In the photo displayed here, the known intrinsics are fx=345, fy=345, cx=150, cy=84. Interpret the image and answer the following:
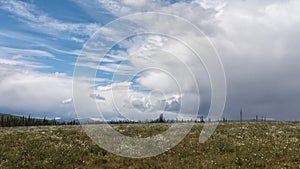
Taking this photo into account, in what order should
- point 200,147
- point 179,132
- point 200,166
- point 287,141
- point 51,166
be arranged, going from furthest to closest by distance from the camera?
point 179,132, point 287,141, point 200,147, point 51,166, point 200,166

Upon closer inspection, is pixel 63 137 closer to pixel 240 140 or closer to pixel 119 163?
pixel 119 163

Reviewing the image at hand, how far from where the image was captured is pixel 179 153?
26641mm

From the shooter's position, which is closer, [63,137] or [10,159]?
[10,159]

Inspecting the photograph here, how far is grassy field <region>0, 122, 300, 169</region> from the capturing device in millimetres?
24438

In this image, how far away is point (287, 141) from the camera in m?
30.1

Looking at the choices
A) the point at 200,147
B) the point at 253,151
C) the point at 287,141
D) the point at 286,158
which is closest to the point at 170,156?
the point at 200,147

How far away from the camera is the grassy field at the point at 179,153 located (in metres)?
24.4

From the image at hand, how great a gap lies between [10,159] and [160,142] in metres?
12.3

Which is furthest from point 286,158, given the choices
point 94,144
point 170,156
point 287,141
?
point 94,144

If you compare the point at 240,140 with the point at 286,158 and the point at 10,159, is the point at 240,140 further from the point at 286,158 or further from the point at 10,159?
the point at 10,159

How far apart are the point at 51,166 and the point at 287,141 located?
1985 centimetres

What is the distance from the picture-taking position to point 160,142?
99.2ft

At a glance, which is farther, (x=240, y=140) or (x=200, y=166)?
(x=240, y=140)

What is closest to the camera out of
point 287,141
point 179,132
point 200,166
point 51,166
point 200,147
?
point 200,166
